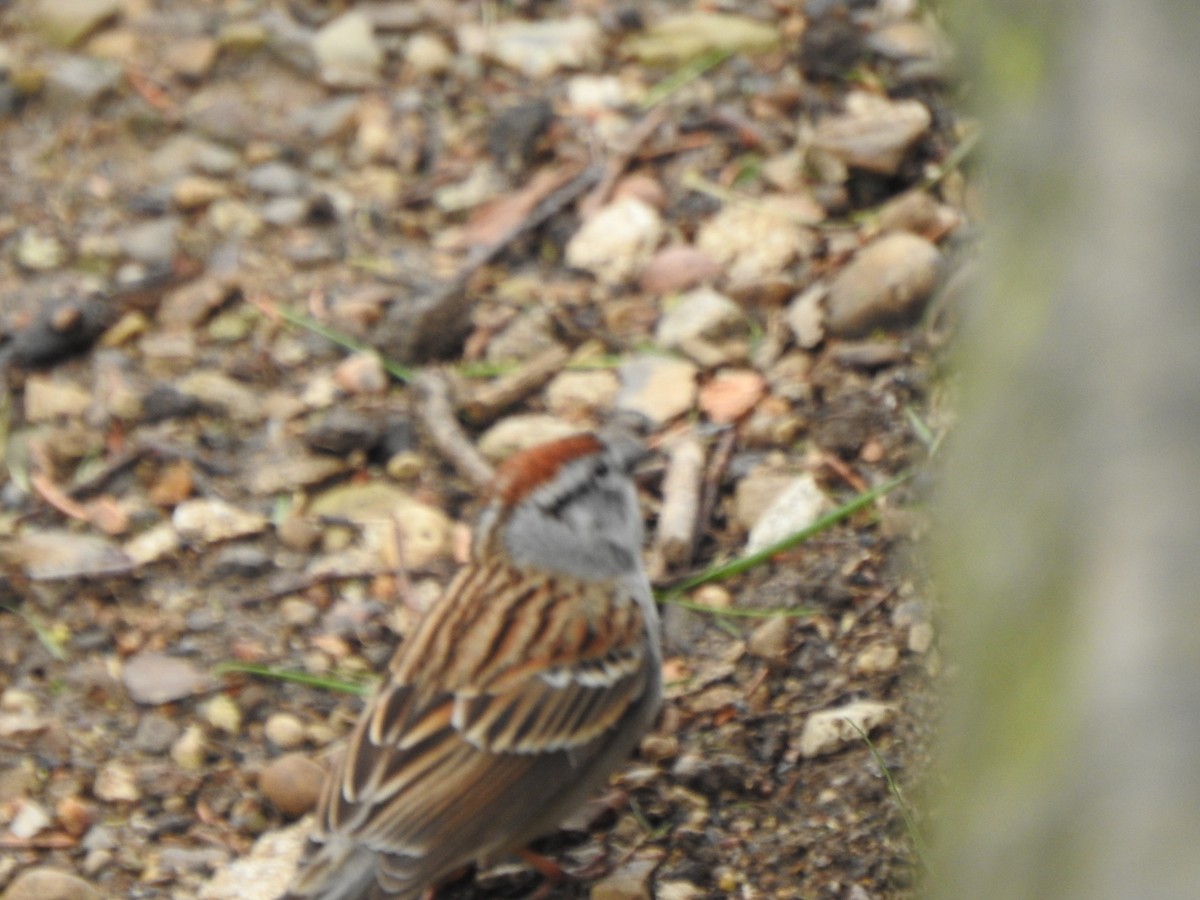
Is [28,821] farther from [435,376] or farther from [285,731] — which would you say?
[435,376]

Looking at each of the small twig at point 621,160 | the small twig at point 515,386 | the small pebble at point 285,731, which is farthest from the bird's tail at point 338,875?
the small twig at point 621,160

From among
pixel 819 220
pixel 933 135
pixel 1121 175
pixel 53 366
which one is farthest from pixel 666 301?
pixel 1121 175

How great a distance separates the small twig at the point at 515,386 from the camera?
4312 mm

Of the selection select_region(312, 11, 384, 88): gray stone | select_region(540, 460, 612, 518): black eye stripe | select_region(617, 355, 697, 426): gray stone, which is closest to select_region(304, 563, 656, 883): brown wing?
select_region(540, 460, 612, 518): black eye stripe

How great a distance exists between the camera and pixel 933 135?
4.59 metres

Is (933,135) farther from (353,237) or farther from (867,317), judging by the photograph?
(353,237)

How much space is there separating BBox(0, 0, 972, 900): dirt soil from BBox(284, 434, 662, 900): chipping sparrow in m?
0.24

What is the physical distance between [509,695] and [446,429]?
3.66ft

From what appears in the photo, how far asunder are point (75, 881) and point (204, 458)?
4.59 feet

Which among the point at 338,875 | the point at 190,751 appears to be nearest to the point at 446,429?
the point at 190,751

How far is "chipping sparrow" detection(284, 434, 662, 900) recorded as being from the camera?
3.02 meters

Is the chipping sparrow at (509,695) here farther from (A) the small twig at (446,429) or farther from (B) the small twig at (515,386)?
(B) the small twig at (515,386)

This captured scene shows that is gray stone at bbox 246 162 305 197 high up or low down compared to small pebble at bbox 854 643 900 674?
up

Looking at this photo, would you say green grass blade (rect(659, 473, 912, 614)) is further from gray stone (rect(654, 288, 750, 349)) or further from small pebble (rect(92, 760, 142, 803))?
small pebble (rect(92, 760, 142, 803))
